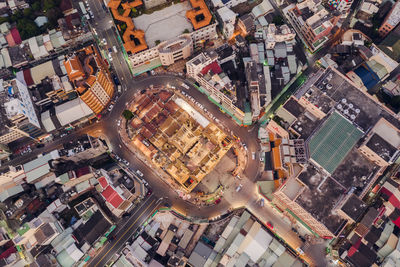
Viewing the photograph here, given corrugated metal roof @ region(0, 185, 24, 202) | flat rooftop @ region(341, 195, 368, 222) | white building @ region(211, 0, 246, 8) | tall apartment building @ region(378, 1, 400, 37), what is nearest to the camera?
flat rooftop @ region(341, 195, 368, 222)

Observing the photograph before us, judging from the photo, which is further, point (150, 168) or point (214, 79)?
point (150, 168)

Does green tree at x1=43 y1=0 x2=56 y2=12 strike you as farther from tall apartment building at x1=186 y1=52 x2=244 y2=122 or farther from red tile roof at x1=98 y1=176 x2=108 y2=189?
red tile roof at x1=98 y1=176 x2=108 y2=189

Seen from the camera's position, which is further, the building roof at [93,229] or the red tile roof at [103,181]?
the building roof at [93,229]

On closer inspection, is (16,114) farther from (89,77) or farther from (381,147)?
(381,147)

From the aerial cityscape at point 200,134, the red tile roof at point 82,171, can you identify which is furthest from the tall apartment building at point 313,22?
the red tile roof at point 82,171

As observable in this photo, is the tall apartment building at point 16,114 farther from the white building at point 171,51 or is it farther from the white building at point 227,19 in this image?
the white building at point 227,19

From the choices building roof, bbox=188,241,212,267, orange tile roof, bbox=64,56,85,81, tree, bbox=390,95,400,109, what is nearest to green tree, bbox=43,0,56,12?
orange tile roof, bbox=64,56,85,81

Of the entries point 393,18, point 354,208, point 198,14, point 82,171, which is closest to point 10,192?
point 82,171
